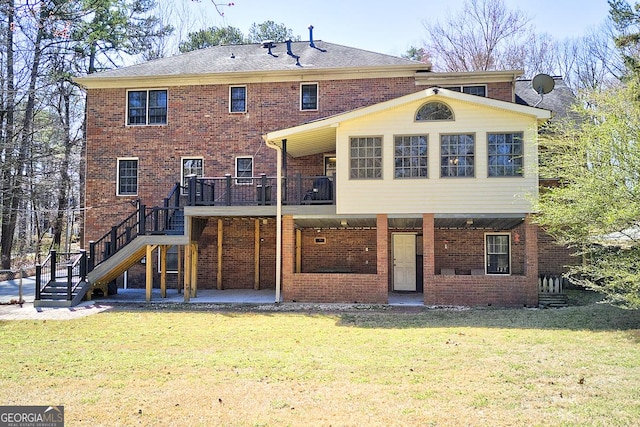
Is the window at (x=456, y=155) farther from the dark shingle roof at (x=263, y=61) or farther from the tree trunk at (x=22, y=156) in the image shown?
the tree trunk at (x=22, y=156)

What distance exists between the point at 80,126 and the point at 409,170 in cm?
2481

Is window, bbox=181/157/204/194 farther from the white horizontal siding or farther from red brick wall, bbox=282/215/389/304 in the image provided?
the white horizontal siding

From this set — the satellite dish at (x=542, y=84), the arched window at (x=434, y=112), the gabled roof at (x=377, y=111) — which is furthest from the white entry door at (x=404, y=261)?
the satellite dish at (x=542, y=84)

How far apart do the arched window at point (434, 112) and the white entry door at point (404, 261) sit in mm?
4785

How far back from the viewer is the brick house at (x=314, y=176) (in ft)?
42.3

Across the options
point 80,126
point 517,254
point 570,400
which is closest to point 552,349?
point 570,400

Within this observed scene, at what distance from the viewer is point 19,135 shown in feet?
78.1

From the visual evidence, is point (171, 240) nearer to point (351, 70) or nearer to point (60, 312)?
point (60, 312)

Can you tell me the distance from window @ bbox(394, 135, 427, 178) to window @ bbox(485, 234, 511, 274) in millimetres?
4541

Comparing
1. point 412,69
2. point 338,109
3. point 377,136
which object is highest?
point 412,69

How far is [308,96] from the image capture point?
54.9 ft

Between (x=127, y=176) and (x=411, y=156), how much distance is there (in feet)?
34.3

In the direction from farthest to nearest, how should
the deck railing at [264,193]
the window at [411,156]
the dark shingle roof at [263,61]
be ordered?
the dark shingle roof at [263,61]
the deck railing at [264,193]
the window at [411,156]

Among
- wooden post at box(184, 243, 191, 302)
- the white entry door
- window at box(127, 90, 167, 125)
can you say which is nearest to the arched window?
the white entry door
